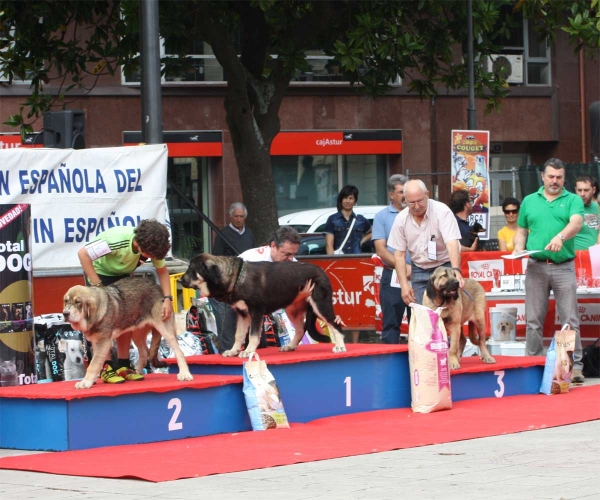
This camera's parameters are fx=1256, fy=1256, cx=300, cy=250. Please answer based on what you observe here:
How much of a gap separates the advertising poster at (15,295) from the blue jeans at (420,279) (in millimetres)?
3546

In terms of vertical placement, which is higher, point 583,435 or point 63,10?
point 63,10

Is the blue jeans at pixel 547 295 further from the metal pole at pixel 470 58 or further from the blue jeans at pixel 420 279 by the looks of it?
the metal pole at pixel 470 58

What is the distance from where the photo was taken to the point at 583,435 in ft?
30.3

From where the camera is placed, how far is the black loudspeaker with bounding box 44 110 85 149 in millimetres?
13328

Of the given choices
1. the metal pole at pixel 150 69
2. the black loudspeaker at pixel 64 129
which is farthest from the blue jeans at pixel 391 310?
the black loudspeaker at pixel 64 129

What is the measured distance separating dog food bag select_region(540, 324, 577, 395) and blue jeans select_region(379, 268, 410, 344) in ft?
4.96

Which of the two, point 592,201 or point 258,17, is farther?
point 258,17

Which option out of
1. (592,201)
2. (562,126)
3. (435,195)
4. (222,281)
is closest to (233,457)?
(222,281)

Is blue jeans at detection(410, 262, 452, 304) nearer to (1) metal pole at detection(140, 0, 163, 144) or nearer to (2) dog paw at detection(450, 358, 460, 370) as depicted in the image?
(2) dog paw at detection(450, 358, 460, 370)

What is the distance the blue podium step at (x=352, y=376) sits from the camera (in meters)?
10.3

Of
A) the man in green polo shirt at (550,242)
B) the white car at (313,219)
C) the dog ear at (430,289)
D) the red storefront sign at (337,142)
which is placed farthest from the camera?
the red storefront sign at (337,142)

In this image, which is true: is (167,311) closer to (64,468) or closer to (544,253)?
(64,468)

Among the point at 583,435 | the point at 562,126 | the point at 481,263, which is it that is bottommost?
the point at 583,435

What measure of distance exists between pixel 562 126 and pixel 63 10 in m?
17.5
